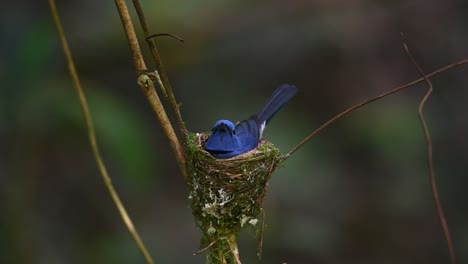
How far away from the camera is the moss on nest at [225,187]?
2.83 metres

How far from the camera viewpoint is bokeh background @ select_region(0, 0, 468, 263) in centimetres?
767

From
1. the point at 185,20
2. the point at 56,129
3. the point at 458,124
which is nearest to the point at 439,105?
the point at 458,124

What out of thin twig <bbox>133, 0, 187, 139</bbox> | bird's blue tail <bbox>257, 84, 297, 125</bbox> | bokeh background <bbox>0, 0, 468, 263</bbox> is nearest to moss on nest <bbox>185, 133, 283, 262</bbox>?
thin twig <bbox>133, 0, 187, 139</bbox>

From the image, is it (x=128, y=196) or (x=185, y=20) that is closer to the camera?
(x=185, y=20)

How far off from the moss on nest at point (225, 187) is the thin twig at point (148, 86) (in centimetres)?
17

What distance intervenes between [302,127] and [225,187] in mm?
5229

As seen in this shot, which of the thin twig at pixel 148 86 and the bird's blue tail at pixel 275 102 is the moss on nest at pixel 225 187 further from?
the bird's blue tail at pixel 275 102

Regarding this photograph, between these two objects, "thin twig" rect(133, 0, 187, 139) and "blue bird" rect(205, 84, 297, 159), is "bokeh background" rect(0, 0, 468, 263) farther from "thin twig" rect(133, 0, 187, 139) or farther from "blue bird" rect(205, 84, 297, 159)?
"thin twig" rect(133, 0, 187, 139)

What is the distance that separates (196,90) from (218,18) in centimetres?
145

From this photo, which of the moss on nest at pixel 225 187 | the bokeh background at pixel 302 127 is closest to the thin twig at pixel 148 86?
the moss on nest at pixel 225 187

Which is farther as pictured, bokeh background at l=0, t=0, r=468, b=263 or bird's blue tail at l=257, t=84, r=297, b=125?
bokeh background at l=0, t=0, r=468, b=263

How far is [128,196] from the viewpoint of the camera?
8516 millimetres

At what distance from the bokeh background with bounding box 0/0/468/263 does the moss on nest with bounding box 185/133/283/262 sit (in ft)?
11.9

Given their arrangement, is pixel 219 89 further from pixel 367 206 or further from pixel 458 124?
pixel 458 124
